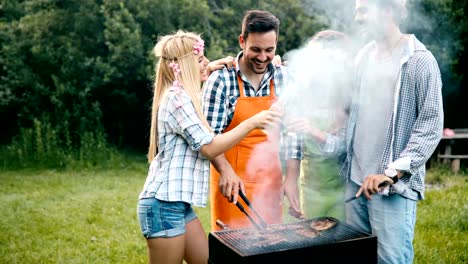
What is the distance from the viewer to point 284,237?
2805 mm

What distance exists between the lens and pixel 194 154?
10.1ft

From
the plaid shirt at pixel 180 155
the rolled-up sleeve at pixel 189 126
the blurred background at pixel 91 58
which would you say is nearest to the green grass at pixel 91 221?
the blurred background at pixel 91 58

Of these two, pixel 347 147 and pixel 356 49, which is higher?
pixel 356 49

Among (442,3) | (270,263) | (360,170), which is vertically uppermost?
(442,3)

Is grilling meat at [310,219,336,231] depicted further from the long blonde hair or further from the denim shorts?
the long blonde hair

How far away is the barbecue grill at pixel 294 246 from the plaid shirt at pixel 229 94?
2.50 ft

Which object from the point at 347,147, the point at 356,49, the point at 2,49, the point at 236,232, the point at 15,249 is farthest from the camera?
the point at 2,49

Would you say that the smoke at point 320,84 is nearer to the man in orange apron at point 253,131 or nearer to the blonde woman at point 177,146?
the man in orange apron at point 253,131

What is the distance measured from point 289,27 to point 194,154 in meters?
7.51

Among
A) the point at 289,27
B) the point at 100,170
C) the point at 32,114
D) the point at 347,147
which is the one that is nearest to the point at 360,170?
the point at 347,147

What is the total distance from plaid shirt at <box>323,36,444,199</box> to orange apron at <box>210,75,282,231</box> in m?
0.85

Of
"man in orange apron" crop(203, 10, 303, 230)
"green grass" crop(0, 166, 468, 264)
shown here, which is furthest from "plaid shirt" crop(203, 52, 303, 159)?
"green grass" crop(0, 166, 468, 264)

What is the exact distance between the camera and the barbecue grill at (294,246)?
8.31ft

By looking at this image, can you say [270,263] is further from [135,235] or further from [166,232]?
[135,235]
